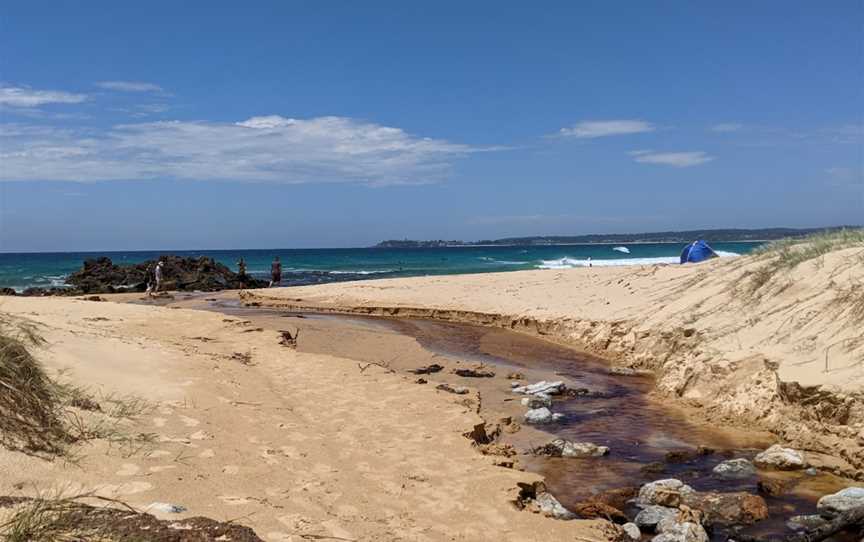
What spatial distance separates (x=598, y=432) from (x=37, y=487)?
21.5ft

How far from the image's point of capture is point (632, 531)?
207 inches

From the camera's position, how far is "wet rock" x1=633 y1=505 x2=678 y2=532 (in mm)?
5438

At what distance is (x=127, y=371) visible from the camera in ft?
25.7

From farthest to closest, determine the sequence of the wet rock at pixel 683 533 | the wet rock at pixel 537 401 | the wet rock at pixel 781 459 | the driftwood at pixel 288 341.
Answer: the driftwood at pixel 288 341 < the wet rock at pixel 537 401 < the wet rock at pixel 781 459 < the wet rock at pixel 683 533

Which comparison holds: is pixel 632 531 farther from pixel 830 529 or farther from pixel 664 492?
pixel 830 529

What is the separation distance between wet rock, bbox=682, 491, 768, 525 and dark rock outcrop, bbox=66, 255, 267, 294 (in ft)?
103

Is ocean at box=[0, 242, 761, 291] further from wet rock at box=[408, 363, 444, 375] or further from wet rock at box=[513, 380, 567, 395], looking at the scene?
wet rock at box=[513, 380, 567, 395]

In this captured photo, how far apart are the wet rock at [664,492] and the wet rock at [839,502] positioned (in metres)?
1.09

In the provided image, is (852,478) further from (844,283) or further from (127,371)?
(127,371)

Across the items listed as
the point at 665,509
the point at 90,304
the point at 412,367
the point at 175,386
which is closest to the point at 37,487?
the point at 175,386

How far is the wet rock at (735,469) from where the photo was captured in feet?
22.2

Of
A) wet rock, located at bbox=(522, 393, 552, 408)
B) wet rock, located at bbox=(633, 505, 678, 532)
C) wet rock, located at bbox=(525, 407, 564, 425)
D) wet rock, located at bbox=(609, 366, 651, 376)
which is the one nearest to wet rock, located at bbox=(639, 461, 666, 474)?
wet rock, located at bbox=(633, 505, 678, 532)

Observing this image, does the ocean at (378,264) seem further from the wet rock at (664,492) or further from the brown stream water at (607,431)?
the wet rock at (664,492)

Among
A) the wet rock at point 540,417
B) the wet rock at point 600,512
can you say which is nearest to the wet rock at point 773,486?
the wet rock at point 600,512
